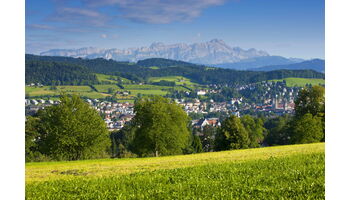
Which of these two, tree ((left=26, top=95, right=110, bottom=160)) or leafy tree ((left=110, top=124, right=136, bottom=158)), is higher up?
tree ((left=26, top=95, right=110, bottom=160))

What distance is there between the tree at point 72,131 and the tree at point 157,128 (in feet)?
Result: 15.3

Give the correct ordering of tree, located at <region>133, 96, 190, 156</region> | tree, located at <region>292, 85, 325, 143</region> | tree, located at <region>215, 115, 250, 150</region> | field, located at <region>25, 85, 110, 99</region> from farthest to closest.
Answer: field, located at <region>25, 85, 110, 99</region>
tree, located at <region>215, 115, 250, 150</region>
tree, located at <region>292, 85, 325, 143</region>
tree, located at <region>133, 96, 190, 156</region>

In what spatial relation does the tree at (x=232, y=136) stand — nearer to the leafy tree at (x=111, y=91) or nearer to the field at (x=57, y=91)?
the field at (x=57, y=91)

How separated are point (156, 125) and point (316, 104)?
80.5 feet

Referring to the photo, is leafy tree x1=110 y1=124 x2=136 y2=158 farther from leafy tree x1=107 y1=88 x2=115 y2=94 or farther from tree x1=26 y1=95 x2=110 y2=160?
leafy tree x1=107 y1=88 x2=115 y2=94

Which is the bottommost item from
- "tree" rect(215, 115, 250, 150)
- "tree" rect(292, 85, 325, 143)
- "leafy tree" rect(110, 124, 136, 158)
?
"leafy tree" rect(110, 124, 136, 158)

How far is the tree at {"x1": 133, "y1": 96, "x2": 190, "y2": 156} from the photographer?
40.4 metres

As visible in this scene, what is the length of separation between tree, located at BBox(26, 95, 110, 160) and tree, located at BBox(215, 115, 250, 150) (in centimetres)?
1818

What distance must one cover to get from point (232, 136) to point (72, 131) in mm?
23125

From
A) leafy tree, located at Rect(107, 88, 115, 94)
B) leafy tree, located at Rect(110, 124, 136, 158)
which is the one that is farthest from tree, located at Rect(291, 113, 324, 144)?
leafy tree, located at Rect(107, 88, 115, 94)

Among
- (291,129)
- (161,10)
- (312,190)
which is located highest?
(161,10)
